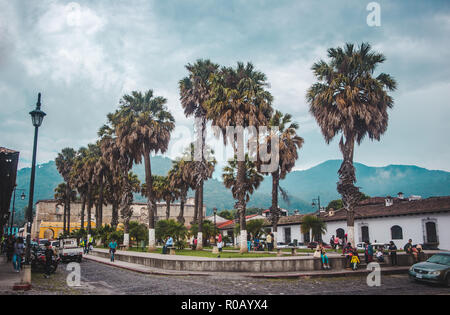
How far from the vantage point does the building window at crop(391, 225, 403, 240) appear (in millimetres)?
32562

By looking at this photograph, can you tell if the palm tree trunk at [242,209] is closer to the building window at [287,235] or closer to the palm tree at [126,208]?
the palm tree at [126,208]

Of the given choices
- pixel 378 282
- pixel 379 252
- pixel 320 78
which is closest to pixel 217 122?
pixel 320 78

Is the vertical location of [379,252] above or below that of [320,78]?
below

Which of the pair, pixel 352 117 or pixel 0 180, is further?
pixel 352 117

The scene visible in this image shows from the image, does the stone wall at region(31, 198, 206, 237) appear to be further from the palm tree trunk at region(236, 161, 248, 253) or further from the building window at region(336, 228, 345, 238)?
the palm tree trunk at region(236, 161, 248, 253)

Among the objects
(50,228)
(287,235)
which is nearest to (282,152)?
(287,235)

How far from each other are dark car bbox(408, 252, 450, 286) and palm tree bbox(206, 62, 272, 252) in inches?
497

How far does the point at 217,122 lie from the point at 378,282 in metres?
15.9

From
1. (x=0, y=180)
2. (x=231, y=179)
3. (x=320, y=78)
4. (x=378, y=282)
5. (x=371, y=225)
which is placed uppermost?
(x=320, y=78)

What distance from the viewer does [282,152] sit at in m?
31.7

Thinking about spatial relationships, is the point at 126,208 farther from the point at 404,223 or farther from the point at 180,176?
the point at 404,223

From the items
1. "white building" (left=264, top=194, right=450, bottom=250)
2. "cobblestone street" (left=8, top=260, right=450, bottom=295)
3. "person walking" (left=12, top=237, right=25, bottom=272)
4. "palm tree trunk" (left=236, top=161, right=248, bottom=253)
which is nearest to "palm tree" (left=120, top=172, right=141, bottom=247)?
"palm tree trunk" (left=236, top=161, right=248, bottom=253)
